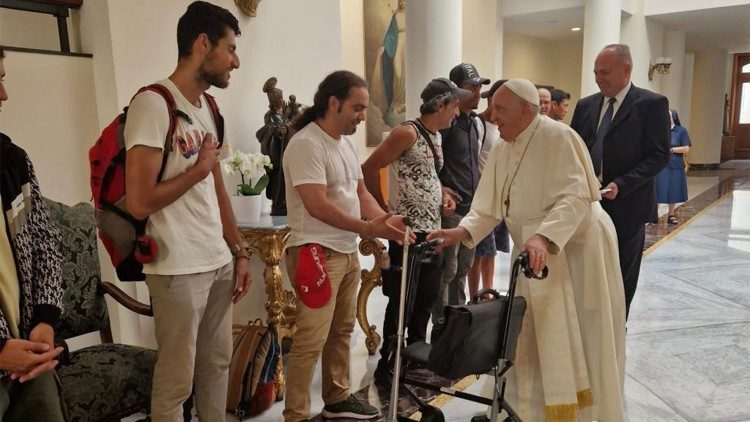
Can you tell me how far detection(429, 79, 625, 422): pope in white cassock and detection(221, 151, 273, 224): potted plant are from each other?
1.25 metres

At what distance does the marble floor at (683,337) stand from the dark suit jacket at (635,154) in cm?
102

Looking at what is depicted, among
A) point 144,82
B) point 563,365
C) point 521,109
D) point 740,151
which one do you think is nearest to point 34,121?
point 144,82

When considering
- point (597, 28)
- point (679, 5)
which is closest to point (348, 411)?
point (597, 28)

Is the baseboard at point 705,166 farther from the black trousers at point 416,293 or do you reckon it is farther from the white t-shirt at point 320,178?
the white t-shirt at point 320,178

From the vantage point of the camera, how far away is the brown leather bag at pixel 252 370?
2.97 m

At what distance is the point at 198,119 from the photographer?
207cm

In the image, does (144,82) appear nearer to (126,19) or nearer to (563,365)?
(126,19)

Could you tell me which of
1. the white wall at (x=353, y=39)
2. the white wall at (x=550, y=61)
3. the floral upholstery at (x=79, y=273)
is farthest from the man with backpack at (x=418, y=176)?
the white wall at (x=550, y=61)

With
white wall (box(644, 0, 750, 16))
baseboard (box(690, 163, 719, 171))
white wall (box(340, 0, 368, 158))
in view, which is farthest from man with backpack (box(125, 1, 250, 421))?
baseboard (box(690, 163, 719, 171))

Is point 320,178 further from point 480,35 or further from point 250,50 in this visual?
point 480,35

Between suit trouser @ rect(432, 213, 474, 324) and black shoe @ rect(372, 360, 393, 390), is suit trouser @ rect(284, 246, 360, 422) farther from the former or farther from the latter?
suit trouser @ rect(432, 213, 474, 324)

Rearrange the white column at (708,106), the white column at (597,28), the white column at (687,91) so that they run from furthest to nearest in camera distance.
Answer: the white column at (708,106)
the white column at (687,91)
the white column at (597,28)

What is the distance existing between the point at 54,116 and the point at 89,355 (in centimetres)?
130

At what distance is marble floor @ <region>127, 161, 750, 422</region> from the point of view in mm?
3195
